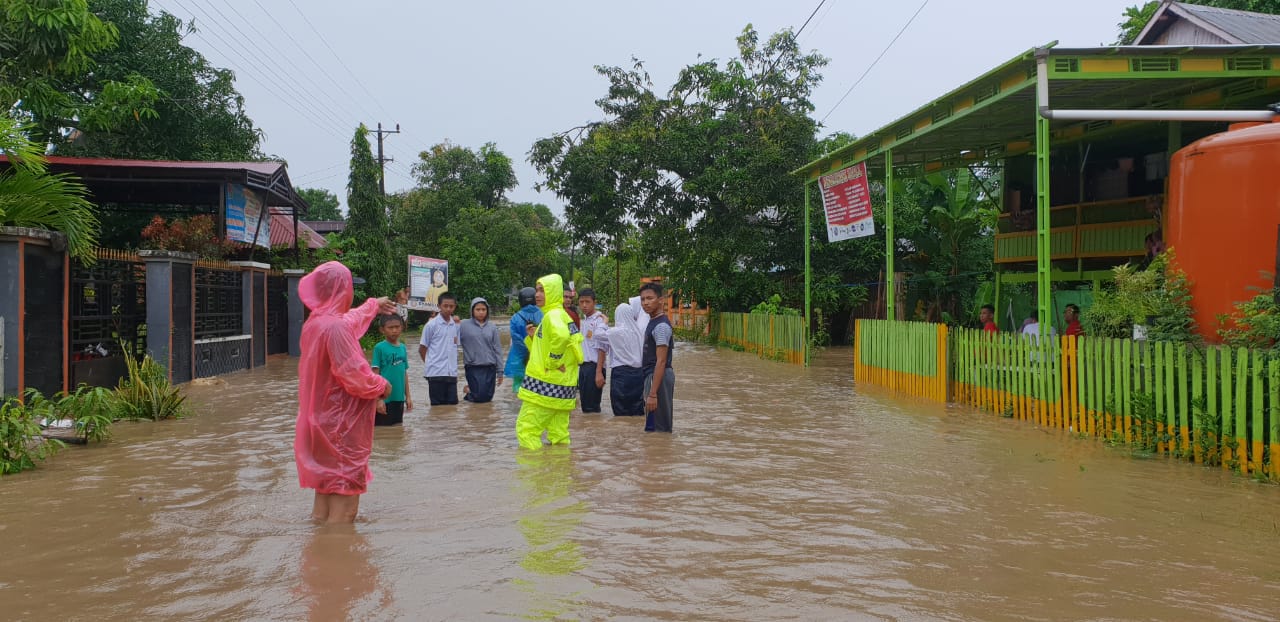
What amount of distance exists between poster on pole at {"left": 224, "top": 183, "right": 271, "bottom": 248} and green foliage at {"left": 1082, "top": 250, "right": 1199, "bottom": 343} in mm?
14240

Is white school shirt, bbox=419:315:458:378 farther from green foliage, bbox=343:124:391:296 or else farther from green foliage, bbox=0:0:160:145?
green foliage, bbox=343:124:391:296

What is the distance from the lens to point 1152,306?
27.6ft

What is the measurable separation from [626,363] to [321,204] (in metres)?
60.9

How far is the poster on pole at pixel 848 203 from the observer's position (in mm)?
15031

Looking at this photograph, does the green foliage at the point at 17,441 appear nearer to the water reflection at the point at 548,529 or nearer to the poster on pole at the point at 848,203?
the water reflection at the point at 548,529

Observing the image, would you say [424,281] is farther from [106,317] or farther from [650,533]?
[650,533]

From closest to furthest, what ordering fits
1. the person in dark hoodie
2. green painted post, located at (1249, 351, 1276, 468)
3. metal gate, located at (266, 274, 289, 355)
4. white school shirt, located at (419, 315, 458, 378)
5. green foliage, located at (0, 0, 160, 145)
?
green painted post, located at (1249, 351, 1276, 468) → the person in dark hoodie → white school shirt, located at (419, 315, 458, 378) → green foliage, located at (0, 0, 160, 145) → metal gate, located at (266, 274, 289, 355)

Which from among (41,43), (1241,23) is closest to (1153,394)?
(1241,23)

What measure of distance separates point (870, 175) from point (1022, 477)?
13218 millimetres

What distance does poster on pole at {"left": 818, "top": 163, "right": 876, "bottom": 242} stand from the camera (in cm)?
1503

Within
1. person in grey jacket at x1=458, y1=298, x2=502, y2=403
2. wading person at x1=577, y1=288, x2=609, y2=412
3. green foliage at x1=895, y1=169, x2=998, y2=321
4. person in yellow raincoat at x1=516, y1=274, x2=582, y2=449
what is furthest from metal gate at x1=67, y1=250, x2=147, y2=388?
green foliage at x1=895, y1=169, x2=998, y2=321

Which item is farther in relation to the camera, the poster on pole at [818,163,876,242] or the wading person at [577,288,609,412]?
the poster on pole at [818,163,876,242]

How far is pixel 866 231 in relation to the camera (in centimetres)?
1505

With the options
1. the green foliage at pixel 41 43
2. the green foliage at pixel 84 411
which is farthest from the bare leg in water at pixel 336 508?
the green foliage at pixel 41 43
